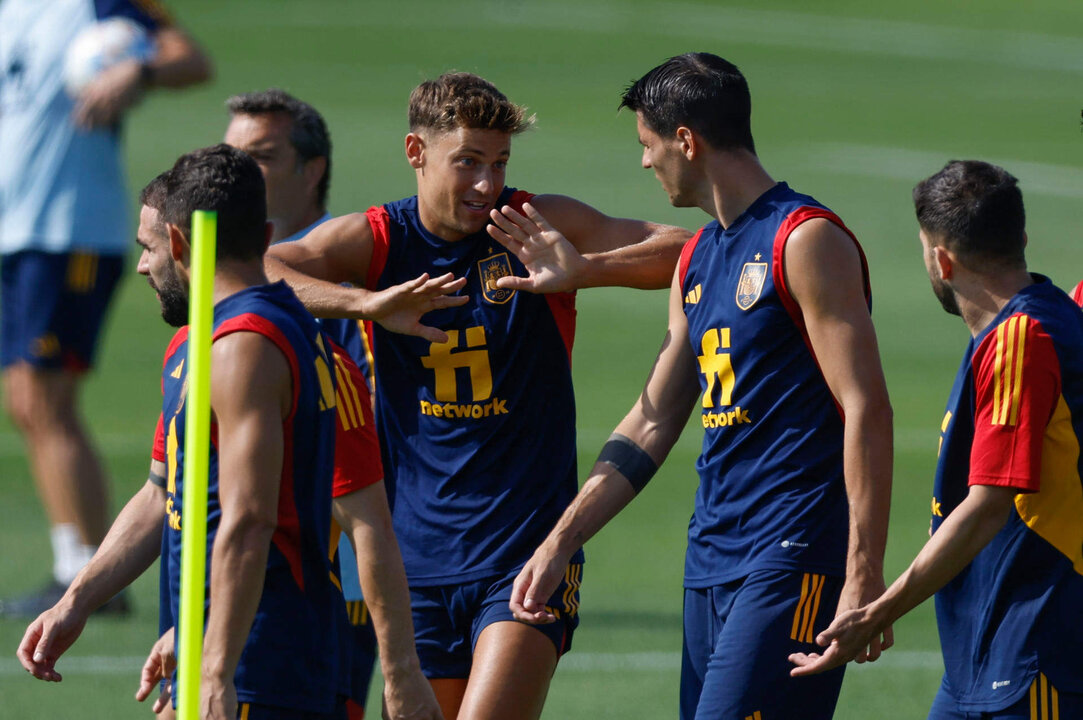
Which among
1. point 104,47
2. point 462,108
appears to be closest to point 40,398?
point 104,47

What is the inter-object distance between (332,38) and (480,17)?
11.5 feet

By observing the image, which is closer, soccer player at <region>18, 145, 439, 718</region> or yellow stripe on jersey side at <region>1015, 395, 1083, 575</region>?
soccer player at <region>18, 145, 439, 718</region>

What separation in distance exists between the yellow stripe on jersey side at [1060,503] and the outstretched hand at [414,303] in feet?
5.74

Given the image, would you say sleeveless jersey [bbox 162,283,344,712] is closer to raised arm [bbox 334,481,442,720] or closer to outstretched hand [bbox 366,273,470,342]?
raised arm [bbox 334,481,442,720]

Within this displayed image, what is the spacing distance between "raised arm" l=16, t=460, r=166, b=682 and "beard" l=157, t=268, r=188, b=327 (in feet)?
2.00

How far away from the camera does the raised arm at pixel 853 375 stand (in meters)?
4.72

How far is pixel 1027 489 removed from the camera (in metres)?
4.57

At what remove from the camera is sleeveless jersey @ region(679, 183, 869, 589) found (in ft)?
16.4

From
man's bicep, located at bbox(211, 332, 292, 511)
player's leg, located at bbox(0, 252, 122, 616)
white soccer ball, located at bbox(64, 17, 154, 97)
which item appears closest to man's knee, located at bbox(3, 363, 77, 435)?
player's leg, located at bbox(0, 252, 122, 616)

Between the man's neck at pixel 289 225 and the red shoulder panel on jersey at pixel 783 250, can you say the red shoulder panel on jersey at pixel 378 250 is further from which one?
the red shoulder panel on jersey at pixel 783 250

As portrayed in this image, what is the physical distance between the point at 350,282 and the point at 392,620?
146 centimetres

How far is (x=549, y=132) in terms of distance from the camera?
27.9 m

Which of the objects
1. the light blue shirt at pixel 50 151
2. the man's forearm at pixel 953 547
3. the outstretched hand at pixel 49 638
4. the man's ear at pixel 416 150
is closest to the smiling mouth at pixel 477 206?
the man's ear at pixel 416 150

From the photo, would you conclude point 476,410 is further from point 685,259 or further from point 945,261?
point 945,261
